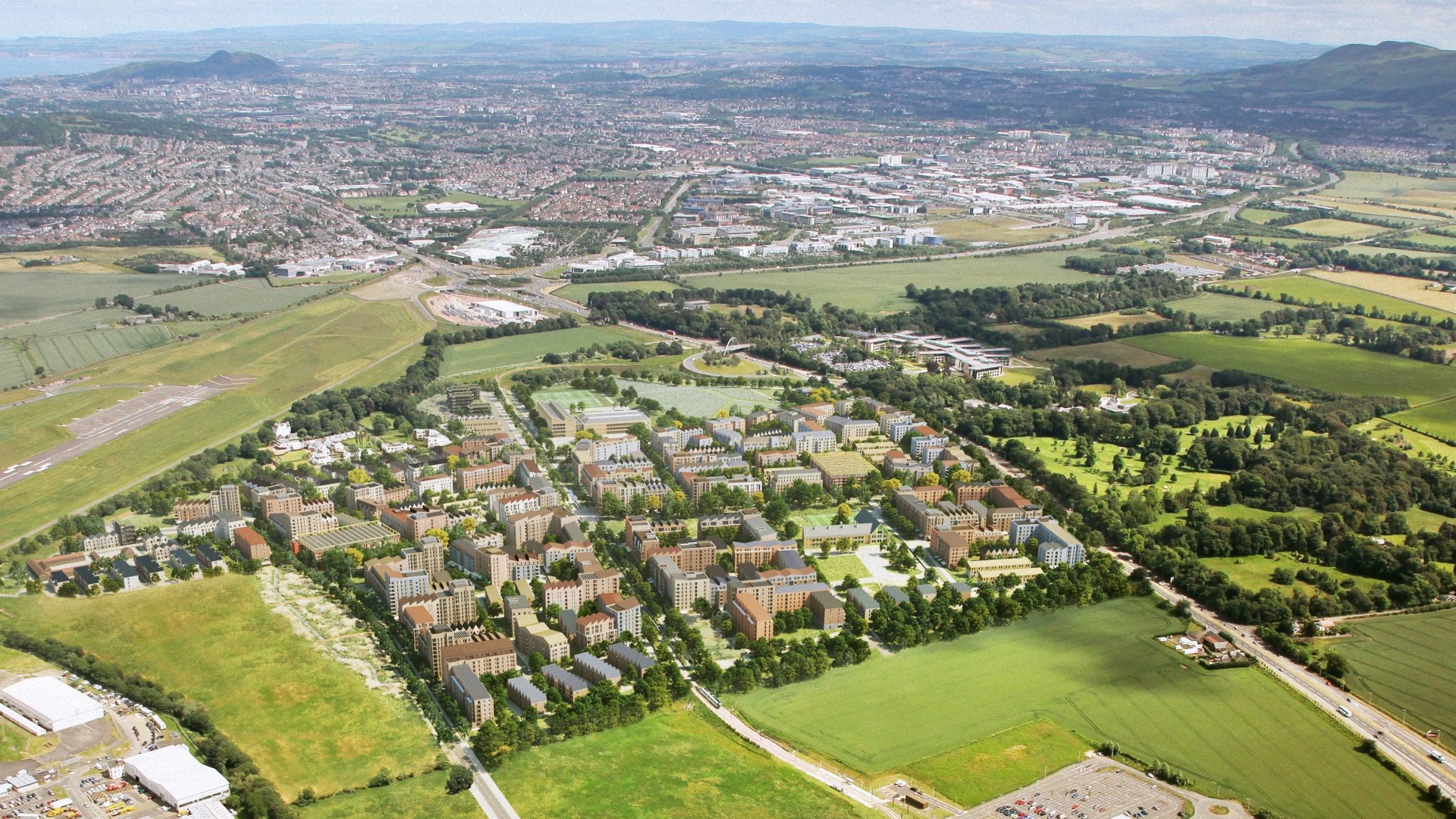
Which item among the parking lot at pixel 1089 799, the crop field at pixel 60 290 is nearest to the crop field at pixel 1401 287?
the parking lot at pixel 1089 799

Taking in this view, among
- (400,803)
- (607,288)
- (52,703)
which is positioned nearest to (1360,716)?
(400,803)

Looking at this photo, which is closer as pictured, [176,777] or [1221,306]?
[176,777]

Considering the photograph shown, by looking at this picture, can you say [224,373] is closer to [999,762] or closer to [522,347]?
[522,347]

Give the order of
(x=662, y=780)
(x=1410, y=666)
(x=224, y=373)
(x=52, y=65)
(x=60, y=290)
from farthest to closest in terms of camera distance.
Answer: (x=52, y=65) < (x=60, y=290) < (x=224, y=373) < (x=1410, y=666) < (x=662, y=780)

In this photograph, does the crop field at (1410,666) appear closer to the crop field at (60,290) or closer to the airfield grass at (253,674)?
the airfield grass at (253,674)

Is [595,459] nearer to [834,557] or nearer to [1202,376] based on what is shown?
[834,557]

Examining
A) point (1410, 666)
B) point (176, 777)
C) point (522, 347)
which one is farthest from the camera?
point (522, 347)
